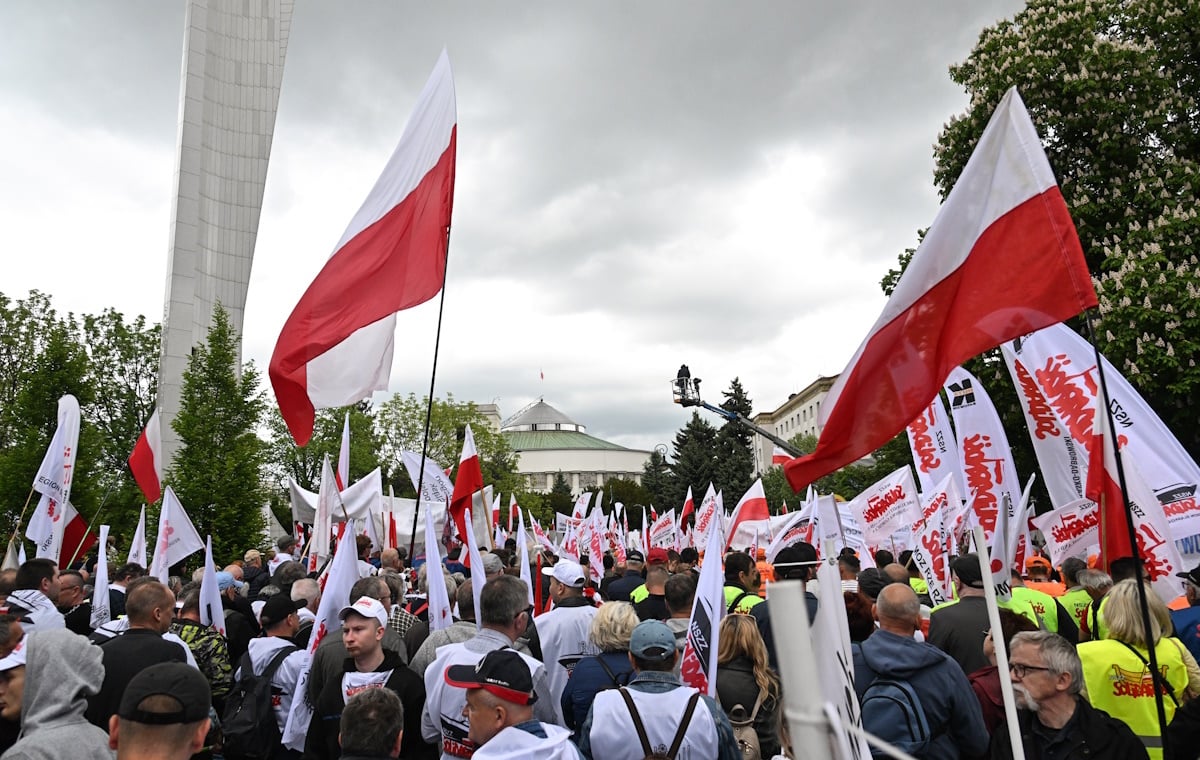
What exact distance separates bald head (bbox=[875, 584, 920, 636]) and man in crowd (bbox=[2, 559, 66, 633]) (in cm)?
447

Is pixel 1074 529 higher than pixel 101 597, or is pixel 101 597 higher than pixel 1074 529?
pixel 1074 529

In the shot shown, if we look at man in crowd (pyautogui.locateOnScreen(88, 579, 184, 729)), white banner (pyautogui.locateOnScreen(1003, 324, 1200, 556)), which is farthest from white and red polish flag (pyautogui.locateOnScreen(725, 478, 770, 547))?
man in crowd (pyautogui.locateOnScreen(88, 579, 184, 729))

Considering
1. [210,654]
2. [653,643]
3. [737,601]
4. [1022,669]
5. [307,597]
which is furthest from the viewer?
[307,597]

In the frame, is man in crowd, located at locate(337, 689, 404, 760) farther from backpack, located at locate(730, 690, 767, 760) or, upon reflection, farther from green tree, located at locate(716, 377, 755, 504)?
green tree, located at locate(716, 377, 755, 504)

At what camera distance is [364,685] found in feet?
16.1

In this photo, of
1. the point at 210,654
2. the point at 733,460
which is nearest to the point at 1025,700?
the point at 210,654

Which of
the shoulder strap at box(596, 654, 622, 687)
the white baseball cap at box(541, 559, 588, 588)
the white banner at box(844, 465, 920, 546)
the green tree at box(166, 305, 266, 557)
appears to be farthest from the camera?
the green tree at box(166, 305, 266, 557)

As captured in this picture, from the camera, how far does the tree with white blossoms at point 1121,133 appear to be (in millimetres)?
17875

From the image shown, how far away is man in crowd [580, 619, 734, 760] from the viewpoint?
386cm

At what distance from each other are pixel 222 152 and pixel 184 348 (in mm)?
8913

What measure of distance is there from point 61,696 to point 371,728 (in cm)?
124

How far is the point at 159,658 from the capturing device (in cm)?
489

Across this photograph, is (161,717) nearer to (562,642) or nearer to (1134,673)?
(562,642)

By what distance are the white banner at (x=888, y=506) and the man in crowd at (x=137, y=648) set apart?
8934mm
